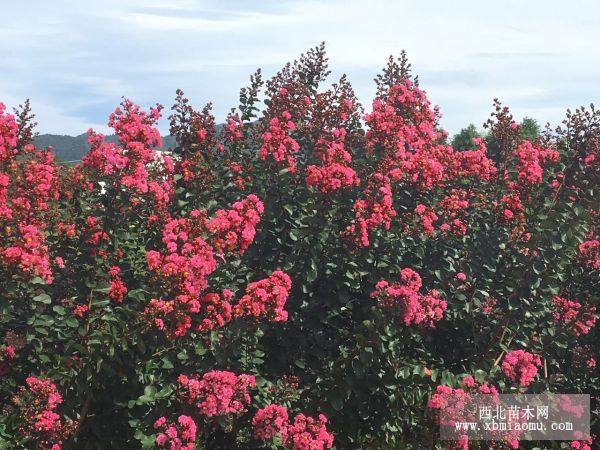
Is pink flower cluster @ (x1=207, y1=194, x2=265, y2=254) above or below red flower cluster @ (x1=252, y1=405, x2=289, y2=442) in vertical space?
above

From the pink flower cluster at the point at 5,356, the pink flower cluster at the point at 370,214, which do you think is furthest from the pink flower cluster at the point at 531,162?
the pink flower cluster at the point at 5,356

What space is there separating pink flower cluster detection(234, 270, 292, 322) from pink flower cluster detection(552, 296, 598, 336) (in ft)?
11.6

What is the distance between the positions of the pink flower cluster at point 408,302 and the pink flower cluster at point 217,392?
4.44 ft

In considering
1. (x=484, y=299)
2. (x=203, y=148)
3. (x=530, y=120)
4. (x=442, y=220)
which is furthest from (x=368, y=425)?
(x=530, y=120)

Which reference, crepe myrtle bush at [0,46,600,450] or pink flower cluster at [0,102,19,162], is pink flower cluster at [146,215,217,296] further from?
pink flower cluster at [0,102,19,162]

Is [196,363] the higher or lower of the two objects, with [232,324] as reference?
lower

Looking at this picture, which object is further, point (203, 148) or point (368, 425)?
point (203, 148)

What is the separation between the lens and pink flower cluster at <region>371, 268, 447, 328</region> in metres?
5.38

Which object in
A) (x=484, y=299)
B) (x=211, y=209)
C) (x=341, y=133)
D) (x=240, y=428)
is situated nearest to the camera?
(x=240, y=428)

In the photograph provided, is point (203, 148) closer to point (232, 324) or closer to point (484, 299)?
point (232, 324)

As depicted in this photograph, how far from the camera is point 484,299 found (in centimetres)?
680

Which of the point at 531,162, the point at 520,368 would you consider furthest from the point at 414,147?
the point at 520,368

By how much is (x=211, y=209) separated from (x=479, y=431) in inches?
123

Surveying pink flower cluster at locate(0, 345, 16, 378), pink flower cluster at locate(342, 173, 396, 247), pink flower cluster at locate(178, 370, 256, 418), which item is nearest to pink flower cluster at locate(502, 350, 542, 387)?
pink flower cluster at locate(342, 173, 396, 247)
